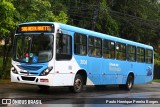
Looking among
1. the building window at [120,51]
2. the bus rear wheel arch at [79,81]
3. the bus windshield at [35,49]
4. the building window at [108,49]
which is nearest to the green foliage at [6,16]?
the bus windshield at [35,49]

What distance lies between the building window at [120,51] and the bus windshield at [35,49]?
6.70 m

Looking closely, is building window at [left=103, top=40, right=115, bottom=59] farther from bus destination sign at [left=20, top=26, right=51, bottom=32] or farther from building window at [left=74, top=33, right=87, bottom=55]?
bus destination sign at [left=20, top=26, right=51, bottom=32]

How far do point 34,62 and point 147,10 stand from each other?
2698 cm

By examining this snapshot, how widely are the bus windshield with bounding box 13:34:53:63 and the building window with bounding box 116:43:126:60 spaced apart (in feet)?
22.0

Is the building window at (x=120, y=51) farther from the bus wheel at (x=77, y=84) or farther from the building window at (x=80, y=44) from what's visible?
the bus wheel at (x=77, y=84)

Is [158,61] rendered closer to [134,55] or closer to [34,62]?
[134,55]

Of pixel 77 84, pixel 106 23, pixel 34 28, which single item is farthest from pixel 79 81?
pixel 106 23

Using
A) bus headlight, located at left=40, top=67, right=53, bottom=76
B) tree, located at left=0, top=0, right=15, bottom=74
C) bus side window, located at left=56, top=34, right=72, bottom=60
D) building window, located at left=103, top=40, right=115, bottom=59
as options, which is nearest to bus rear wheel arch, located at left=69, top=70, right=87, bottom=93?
bus side window, located at left=56, top=34, right=72, bottom=60

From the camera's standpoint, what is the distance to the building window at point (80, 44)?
17.8 m

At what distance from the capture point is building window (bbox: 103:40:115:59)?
20580 mm

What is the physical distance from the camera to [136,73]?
24.8m

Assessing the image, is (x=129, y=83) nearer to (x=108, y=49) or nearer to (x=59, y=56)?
(x=108, y=49)

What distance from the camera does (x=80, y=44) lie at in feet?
59.6

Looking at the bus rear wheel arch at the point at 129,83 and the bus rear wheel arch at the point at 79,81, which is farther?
the bus rear wheel arch at the point at 129,83
